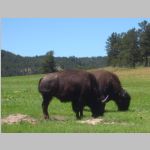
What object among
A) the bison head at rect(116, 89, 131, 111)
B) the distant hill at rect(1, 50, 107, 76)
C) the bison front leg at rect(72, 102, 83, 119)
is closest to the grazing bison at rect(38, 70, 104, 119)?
the bison front leg at rect(72, 102, 83, 119)

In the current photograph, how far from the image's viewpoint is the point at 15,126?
1844 centimetres

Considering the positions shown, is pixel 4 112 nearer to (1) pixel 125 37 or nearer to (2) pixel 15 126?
(2) pixel 15 126

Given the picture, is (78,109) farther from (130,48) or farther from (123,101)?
(130,48)

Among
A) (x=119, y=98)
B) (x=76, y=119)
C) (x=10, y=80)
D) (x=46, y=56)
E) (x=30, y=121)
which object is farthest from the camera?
(x=10, y=80)

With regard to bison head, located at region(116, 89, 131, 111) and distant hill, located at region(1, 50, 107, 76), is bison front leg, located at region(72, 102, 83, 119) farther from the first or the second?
distant hill, located at region(1, 50, 107, 76)

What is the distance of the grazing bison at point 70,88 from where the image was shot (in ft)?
69.7

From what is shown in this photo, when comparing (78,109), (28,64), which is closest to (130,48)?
(28,64)

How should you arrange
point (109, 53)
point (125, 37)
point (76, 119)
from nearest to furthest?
point (76, 119) → point (125, 37) → point (109, 53)

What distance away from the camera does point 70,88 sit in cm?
2147

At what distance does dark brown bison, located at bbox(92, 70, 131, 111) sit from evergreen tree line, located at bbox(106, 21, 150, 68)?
212ft

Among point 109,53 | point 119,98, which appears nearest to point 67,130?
point 119,98

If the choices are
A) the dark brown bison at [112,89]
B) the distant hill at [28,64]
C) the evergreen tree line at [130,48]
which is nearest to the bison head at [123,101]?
the dark brown bison at [112,89]

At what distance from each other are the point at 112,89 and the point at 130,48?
72.8 metres

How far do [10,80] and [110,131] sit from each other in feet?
140
